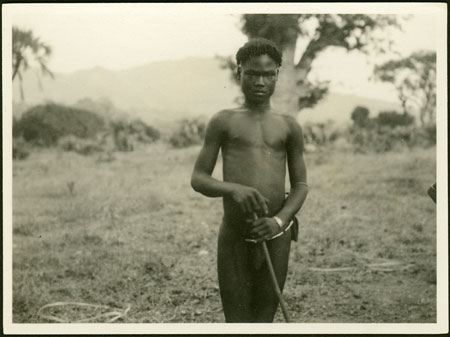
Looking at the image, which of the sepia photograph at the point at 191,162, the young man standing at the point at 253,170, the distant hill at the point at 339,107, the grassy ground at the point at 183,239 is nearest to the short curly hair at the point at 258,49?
the young man standing at the point at 253,170

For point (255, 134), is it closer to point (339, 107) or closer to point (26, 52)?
point (339, 107)

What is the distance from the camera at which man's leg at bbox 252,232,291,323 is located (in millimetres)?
1969

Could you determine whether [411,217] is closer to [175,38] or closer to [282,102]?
[282,102]

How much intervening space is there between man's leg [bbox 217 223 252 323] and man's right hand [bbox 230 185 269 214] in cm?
13

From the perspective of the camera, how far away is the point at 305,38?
8.49ft

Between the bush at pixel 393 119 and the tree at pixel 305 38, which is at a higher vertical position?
the tree at pixel 305 38

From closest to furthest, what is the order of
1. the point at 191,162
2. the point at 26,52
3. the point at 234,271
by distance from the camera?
the point at 234,271 < the point at 26,52 < the point at 191,162

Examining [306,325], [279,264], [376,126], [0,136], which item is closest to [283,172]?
[279,264]

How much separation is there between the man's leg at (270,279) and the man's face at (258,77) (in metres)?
0.46

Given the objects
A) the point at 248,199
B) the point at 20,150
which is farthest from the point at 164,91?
the point at 248,199

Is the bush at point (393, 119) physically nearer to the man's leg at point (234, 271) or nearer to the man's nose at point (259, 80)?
the man's nose at point (259, 80)

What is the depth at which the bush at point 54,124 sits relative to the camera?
2609 mm

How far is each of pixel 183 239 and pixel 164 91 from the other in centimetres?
67

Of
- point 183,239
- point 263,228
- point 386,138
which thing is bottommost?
point 183,239
